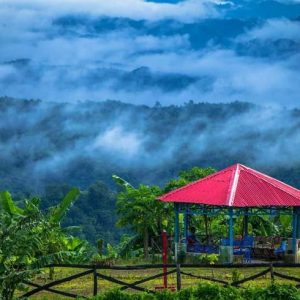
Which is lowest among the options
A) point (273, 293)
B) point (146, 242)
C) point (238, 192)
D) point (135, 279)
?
point (135, 279)

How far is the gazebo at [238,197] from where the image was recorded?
2583 centimetres

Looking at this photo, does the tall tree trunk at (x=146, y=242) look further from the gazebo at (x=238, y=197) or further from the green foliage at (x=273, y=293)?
the green foliage at (x=273, y=293)

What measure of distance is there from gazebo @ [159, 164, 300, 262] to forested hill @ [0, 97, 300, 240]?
4078 centimetres

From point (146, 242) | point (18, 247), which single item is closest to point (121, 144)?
point (146, 242)

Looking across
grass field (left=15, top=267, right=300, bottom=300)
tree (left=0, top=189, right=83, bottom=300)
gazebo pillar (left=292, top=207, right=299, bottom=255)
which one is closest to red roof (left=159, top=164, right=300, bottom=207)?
gazebo pillar (left=292, top=207, right=299, bottom=255)

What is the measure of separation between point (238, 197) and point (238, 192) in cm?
38

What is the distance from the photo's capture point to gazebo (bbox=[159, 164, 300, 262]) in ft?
84.7

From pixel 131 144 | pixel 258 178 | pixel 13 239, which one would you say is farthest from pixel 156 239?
pixel 131 144

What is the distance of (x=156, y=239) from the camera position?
31.5m

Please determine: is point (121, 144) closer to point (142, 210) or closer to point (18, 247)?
point (142, 210)

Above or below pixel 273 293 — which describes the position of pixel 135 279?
below

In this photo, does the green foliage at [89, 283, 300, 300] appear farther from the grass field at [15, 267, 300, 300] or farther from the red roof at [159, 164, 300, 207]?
the red roof at [159, 164, 300, 207]

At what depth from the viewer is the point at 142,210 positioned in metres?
29.6

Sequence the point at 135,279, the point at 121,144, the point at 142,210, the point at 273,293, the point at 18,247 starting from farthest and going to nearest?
the point at 121,144, the point at 142,210, the point at 135,279, the point at 273,293, the point at 18,247
